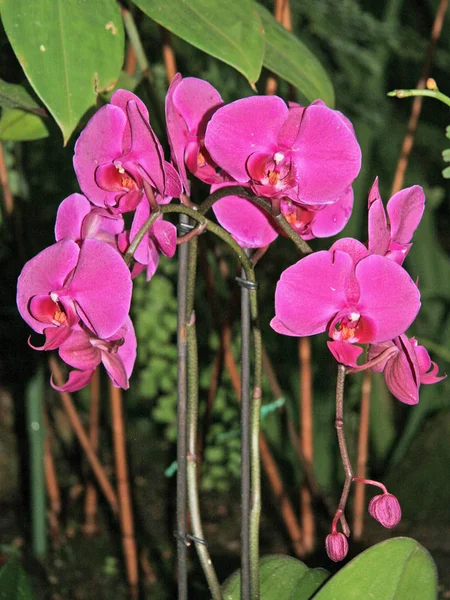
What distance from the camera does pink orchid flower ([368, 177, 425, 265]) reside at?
0.44 meters

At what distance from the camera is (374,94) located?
59.3 inches

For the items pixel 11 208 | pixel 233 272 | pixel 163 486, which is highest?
pixel 11 208

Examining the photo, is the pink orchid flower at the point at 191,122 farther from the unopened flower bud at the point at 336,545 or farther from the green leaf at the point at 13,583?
the green leaf at the point at 13,583

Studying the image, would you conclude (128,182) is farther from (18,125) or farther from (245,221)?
(18,125)

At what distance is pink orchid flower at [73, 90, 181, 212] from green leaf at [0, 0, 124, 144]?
0.23 feet

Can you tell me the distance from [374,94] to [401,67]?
8.4 inches

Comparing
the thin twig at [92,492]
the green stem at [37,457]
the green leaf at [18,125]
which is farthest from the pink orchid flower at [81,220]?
the thin twig at [92,492]

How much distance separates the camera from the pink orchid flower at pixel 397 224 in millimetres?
442

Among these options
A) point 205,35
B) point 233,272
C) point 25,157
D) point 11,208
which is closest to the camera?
point 205,35

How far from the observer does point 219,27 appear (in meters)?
0.58

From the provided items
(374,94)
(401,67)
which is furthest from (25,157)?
(401,67)

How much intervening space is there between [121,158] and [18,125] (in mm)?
265

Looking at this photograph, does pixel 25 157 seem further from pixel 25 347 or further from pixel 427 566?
pixel 427 566

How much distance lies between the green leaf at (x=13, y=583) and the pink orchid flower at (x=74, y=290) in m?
0.25
